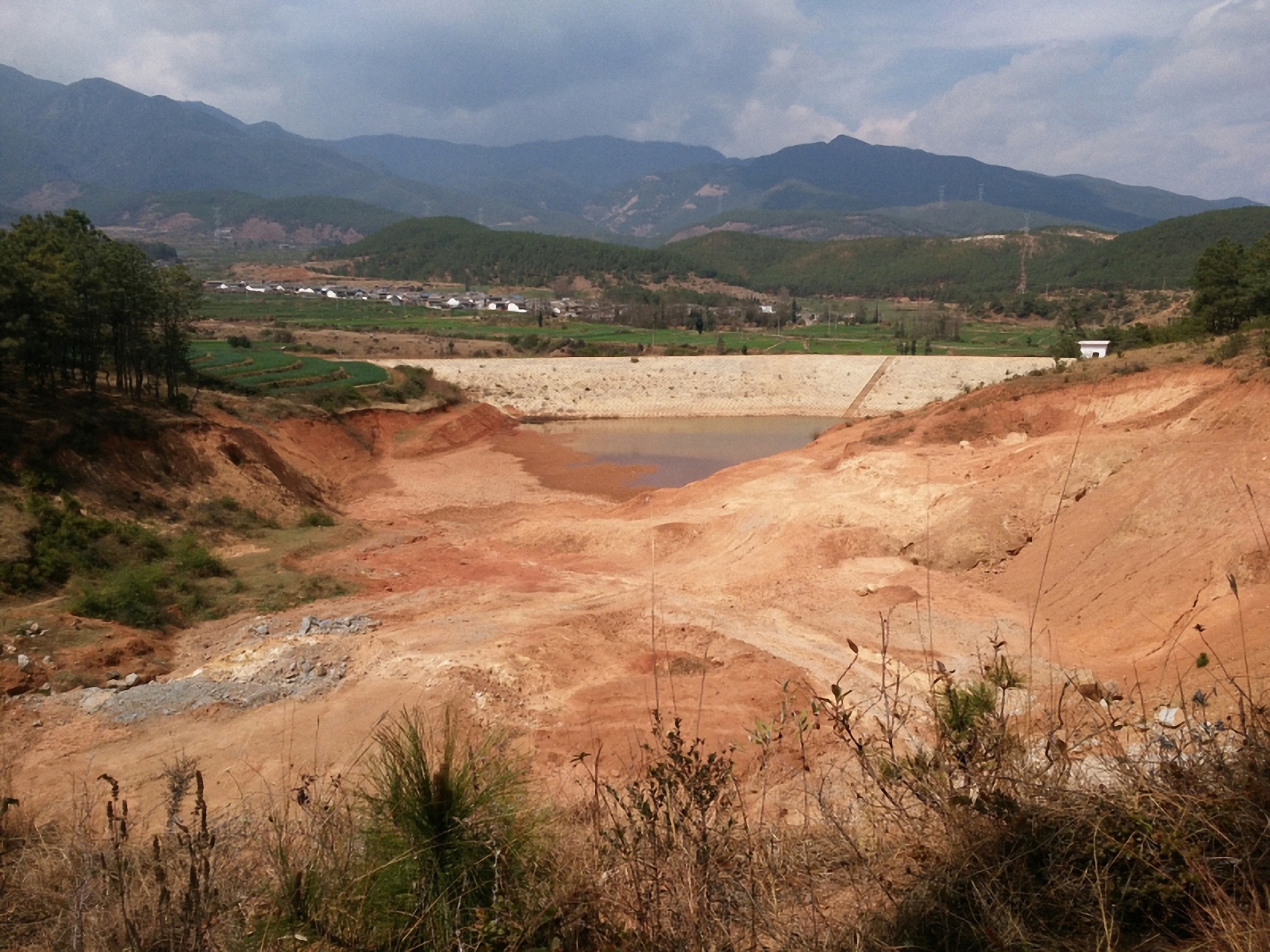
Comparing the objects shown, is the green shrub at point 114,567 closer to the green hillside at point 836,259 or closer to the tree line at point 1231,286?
the tree line at point 1231,286

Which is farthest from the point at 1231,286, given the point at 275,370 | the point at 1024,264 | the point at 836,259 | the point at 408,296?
the point at 836,259

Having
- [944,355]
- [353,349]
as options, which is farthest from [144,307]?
[944,355]

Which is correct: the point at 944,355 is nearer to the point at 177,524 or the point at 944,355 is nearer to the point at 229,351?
the point at 229,351

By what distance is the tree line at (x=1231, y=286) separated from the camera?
28078 mm

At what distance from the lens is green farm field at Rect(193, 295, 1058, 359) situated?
6272 centimetres

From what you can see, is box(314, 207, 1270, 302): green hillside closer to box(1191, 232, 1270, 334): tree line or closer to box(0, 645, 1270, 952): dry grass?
box(1191, 232, 1270, 334): tree line

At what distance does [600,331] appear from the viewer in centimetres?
7425

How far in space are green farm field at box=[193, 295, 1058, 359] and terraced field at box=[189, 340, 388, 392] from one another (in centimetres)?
1306

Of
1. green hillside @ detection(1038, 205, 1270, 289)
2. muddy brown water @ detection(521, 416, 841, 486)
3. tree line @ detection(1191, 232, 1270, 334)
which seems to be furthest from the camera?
green hillside @ detection(1038, 205, 1270, 289)

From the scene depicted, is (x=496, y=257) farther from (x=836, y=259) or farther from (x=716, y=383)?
(x=716, y=383)

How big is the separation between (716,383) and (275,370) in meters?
24.9

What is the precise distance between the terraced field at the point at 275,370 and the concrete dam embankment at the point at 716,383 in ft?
17.1

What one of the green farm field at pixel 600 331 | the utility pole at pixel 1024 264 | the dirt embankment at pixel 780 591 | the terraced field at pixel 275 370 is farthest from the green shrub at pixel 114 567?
the utility pole at pixel 1024 264

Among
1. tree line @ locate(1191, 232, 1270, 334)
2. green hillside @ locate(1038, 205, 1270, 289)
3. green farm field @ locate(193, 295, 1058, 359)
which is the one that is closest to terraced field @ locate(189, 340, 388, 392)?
green farm field @ locate(193, 295, 1058, 359)
